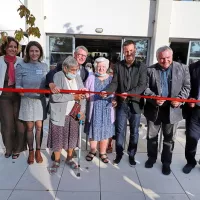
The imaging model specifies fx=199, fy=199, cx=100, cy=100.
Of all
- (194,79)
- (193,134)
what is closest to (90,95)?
(194,79)

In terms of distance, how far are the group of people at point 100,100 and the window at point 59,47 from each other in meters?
5.74

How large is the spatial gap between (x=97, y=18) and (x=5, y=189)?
6988 mm

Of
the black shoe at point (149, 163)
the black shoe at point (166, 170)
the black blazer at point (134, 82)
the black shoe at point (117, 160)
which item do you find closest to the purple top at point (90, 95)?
the black blazer at point (134, 82)

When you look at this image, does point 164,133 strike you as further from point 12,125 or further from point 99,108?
point 12,125

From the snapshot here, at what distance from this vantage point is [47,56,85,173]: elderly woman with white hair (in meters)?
2.59

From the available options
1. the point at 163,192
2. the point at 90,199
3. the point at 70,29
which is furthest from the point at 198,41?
the point at 90,199

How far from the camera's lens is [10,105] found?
299 centimetres

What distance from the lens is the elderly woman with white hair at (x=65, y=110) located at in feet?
8.50

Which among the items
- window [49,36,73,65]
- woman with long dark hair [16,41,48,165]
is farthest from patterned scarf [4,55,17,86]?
window [49,36,73,65]

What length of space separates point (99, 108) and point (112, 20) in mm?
5947

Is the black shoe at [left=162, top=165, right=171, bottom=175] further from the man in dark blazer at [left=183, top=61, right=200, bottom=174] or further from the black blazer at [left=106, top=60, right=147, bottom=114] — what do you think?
the black blazer at [left=106, top=60, right=147, bottom=114]

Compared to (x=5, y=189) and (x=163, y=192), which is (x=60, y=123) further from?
(x=163, y=192)

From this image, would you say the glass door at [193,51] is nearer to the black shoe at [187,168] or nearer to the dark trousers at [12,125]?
the black shoe at [187,168]

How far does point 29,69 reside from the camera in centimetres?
270
